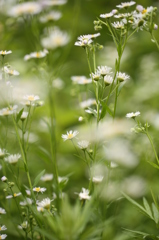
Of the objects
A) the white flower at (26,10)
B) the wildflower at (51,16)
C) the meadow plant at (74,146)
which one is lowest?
the meadow plant at (74,146)

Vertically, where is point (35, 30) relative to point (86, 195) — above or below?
above

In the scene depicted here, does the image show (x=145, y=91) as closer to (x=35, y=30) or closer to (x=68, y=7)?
(x=35, y=30)

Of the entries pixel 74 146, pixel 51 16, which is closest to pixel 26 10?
pixel 51 16

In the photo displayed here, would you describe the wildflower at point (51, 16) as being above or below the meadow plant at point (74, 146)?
above

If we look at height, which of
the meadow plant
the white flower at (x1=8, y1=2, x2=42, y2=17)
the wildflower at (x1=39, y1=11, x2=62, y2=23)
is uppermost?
the white flower at (x1=8, y1=2, x2=42, y2=17)

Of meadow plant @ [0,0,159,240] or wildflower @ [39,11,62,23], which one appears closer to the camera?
meadow plant @ [0,0,159,240]

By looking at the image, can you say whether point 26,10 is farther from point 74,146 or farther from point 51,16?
point 74,146

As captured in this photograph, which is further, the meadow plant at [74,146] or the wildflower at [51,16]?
the wildflower at [51,16]

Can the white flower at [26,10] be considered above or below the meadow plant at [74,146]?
above

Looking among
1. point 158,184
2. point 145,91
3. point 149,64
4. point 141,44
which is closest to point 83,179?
point 158,184

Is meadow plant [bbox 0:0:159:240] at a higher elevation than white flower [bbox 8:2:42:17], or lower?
lower

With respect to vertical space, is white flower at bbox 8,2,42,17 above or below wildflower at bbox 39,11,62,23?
above
